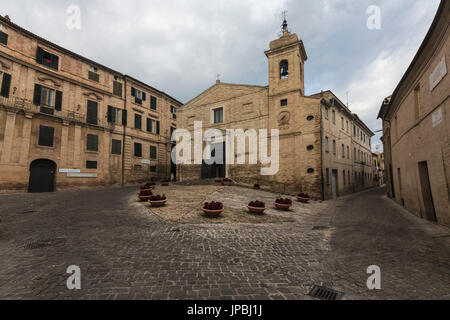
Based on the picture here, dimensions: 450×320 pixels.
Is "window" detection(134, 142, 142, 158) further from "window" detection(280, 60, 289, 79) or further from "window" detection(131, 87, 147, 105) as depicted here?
"window" detection(280, 60, 289, 79)

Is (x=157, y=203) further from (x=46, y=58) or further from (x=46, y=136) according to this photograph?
(x=46, y=58)

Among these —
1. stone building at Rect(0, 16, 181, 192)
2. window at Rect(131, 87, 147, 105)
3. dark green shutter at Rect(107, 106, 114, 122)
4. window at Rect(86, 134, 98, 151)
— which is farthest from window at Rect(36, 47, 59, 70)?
window at Rect(131, 87, 147, 105)

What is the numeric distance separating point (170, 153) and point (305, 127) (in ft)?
66.3

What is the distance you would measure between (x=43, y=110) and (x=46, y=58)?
17.2 feet

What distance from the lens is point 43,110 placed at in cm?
1814

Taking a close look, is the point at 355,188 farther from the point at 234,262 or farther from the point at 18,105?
the point at 18,105

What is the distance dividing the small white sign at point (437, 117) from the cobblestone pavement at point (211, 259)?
12.4ft

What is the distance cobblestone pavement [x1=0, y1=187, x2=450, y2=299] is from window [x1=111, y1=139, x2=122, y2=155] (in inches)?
651

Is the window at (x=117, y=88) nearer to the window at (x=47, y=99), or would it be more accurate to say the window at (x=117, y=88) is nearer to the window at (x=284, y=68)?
the window at (x=47, y=99)

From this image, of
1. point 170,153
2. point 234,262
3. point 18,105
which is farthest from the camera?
point 170,153

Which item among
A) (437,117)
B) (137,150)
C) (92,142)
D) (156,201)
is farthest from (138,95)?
(437,117)

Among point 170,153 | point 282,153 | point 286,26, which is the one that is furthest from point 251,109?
point 170,153

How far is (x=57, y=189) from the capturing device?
18562 millimetres

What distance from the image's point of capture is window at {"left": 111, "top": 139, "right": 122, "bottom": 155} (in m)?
23.3
